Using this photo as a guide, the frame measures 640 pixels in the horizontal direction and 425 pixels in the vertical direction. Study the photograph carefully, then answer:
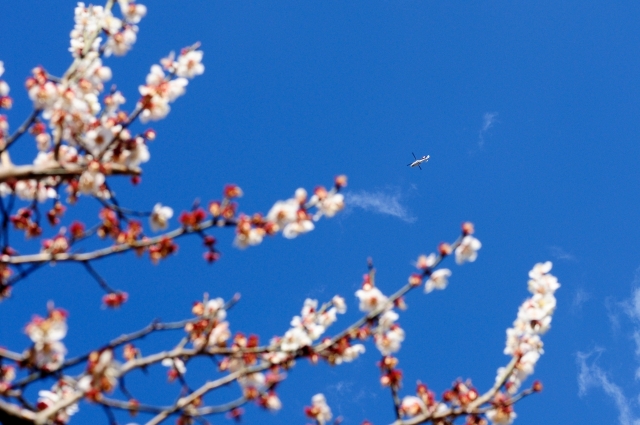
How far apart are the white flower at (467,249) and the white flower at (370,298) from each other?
2.93 ft

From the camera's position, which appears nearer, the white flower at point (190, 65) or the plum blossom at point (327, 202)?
the plum blossom at point (327, 202)

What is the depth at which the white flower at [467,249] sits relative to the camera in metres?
5.87

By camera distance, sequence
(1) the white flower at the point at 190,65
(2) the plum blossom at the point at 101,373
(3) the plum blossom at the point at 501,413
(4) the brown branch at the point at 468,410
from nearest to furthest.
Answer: (2) the plum blossom at the point at 101,373, (4) the brown branch at the point at 468,410, (3) the plum blossom at the point at 501,413, (1) the white flower at the point at 190,65

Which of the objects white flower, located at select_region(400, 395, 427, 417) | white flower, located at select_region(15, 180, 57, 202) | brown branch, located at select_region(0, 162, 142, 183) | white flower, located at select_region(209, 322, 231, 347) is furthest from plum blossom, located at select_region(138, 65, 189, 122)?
white flower, located at select_region(400, 395, 427, 417)

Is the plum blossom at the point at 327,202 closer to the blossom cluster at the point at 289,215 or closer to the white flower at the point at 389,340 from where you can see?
the blossom cluster at the point at 289,215

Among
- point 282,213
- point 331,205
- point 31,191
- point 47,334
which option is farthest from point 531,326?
point 31,191

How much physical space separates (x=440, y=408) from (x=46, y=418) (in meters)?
3.44

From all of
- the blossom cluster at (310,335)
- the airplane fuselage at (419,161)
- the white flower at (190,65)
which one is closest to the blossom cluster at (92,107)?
the white flower at (190,65)

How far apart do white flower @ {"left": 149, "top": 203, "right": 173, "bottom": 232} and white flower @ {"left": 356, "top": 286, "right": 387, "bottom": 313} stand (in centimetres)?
208

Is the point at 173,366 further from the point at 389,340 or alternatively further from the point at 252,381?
the point at 389,340

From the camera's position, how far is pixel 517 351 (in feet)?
19.3

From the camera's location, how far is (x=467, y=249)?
19.3 ft

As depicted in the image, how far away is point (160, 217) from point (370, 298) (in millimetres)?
2265

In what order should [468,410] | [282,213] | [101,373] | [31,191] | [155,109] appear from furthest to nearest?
[31,191]
[155,109]
[282,213]
[468,410]
[101,373]
